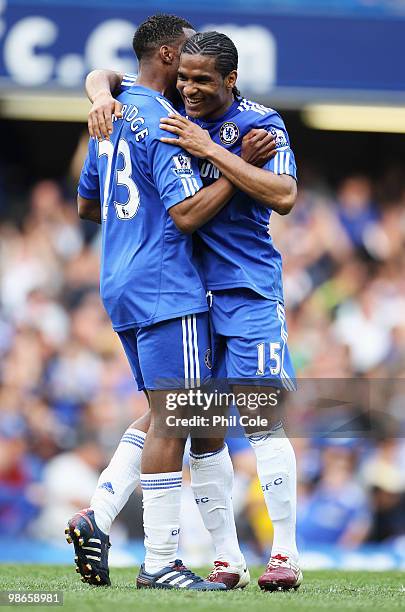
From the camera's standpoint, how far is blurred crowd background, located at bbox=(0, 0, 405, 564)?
8391mm

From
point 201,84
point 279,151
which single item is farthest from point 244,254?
point 201,84

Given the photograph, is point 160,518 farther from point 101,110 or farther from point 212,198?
point 101,110

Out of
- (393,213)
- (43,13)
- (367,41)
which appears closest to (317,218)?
(393,213)

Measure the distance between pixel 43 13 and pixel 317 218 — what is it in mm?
3131

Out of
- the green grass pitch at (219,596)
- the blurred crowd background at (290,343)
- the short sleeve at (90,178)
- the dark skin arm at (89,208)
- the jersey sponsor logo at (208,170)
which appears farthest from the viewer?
the blurred crowd background at (290,343)

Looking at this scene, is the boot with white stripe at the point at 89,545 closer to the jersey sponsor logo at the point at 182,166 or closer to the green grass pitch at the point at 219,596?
the green grass pitch at the point at 219,596

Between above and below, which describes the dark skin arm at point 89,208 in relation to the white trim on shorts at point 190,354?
above

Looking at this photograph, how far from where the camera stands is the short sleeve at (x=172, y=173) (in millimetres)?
4211

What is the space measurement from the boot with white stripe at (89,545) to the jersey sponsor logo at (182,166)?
4.25ft

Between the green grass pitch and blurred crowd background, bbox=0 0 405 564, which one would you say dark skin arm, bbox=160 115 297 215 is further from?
blurred crowd background, bbox=0 0 405 564

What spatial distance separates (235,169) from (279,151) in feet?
0.76

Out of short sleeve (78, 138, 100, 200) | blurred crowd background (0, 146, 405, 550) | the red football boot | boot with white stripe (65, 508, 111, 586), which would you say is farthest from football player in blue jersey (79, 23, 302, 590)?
blurred crowd background (0, 146, 405, 550)

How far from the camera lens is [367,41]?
858 centimetres

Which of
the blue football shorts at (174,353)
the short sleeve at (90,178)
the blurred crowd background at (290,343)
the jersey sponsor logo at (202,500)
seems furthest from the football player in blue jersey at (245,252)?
the blurred crowd background at (290,343)
